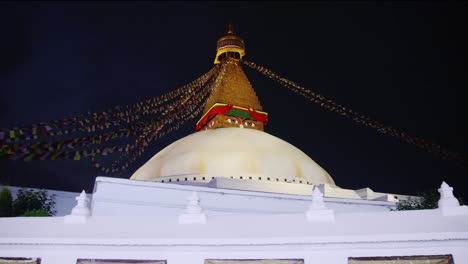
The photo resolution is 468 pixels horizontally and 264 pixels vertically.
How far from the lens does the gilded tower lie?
786 inches

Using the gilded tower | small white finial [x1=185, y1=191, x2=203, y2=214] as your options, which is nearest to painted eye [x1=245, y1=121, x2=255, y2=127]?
the gilded tower

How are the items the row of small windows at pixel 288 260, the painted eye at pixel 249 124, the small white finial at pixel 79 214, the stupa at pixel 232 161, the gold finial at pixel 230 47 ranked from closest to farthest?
the row of small windows at pixel 288 260 < the small white finial at pixel 79 214 < the stupa at pixel 232 161 < the painted eye at pixel 249 124 < the gold finial at pixel 230 47

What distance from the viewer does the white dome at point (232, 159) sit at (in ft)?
46.7

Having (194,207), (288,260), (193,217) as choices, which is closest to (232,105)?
(194,207)

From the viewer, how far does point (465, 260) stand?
5141mm

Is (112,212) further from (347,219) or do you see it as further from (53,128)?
(347,219)

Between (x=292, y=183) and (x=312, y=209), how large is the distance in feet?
25.5

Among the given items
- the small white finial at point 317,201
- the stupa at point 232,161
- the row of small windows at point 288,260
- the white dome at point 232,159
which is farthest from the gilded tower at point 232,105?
the row of small windows at point 288,260

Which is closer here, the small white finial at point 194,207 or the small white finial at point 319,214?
the small white finial at point 319,214

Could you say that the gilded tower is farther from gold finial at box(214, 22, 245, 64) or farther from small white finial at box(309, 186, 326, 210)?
small white finial at box(309, 186, 326, 210)

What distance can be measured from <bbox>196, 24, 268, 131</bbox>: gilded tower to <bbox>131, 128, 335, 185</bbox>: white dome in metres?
3.69

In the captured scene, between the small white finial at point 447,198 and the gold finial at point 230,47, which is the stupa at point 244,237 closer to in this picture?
the small white finial at point 447,198

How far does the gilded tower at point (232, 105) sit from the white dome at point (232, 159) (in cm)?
369

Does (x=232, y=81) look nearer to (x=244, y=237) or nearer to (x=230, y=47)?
(x=230, y=47)
